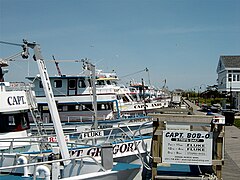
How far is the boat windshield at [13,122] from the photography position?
11977 millimetres

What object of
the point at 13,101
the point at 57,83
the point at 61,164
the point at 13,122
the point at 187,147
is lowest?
the point at 61,164

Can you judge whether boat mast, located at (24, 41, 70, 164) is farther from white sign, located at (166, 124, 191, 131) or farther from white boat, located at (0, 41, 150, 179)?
white sign, located at (166, 124, 191, 131)

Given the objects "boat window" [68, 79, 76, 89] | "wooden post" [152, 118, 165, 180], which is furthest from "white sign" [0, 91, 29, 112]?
"boat window" [68, 79, 76, 89]

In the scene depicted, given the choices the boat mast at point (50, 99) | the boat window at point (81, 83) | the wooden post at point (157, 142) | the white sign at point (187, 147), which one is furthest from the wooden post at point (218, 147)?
the boat window at point (81, 83)

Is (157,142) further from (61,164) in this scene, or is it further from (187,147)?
(61,164)

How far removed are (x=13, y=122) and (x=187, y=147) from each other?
6.98m

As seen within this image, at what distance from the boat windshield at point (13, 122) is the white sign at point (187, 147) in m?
6.46

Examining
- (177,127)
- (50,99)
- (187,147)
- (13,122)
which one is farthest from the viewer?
(13,122)

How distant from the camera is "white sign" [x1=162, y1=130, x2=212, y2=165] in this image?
7.91 m

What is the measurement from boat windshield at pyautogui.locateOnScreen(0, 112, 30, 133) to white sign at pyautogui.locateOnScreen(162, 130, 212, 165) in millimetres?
6455

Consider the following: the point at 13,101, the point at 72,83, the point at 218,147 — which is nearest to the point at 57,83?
the point at 72,83

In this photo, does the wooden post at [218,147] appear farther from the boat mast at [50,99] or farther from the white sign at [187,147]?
the boat mast at [50,99]

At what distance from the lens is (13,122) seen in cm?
1231

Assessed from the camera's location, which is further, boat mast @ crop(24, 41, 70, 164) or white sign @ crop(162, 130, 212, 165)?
white sign @ crop(162, 130, 212, 165)
